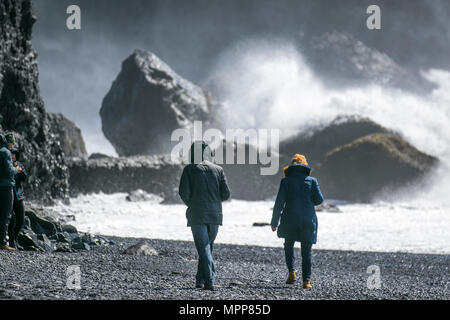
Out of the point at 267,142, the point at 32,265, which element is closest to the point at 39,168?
the point at 32,265

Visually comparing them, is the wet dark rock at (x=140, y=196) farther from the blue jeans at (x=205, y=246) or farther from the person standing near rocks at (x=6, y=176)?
the blue jeans at (x=205, y=246)

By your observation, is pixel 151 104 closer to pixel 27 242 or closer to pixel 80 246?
pixel 80 246

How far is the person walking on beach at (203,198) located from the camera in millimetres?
6012

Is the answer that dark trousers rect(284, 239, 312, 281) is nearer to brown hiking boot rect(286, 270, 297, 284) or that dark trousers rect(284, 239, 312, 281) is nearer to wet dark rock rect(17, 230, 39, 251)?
brown hiking boot rect(286, 270, 297, 284)

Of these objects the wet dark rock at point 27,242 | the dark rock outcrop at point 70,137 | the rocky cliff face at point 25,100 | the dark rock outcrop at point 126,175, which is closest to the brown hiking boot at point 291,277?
the wet dark rock at point 27,242

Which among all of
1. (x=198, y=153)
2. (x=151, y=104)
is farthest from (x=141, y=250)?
(x=151, y=104)

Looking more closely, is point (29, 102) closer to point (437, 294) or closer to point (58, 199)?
point (58, 199)

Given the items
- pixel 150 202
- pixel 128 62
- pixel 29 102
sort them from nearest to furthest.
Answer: pixel 29 102, pixel 150 202, pixel 128 62

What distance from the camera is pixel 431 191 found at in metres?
53.8

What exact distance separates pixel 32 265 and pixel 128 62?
77.5m

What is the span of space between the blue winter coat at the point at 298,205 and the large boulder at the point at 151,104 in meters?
71.9

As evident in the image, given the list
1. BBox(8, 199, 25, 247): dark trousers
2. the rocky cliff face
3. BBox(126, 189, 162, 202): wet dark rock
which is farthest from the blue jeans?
BBox(126, 189, 162, 202): wet dark rock

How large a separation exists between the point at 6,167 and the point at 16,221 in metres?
1.32

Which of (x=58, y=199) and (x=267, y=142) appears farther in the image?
(x=267, y=142)
